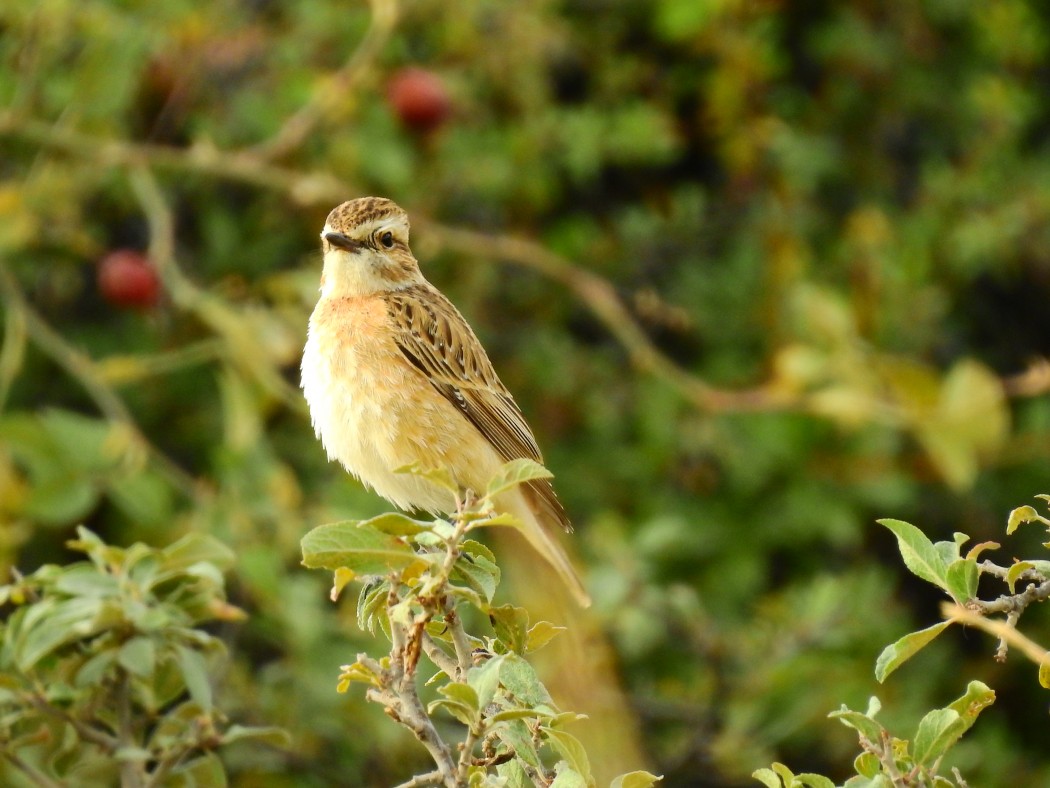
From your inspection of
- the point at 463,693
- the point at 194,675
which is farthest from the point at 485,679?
the point at 194,675

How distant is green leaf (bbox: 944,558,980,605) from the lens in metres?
2.49

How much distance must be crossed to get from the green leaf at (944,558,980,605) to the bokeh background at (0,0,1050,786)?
3.57 m

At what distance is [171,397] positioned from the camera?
7.77 metres

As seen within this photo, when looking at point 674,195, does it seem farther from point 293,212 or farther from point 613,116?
point 293,212

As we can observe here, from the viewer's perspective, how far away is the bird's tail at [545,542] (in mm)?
5660

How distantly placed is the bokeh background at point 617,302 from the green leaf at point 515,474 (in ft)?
11.5

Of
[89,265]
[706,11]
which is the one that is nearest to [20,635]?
[89,265]

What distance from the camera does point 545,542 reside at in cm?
576

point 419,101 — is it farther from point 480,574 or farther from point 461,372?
point 480,574

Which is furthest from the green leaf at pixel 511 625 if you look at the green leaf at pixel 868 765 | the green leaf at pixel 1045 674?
the green leaf at pixel 1045 674

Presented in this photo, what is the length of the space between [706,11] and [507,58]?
112cm

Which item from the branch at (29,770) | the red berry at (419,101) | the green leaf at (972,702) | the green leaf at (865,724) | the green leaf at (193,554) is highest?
the red berry at (419,101)

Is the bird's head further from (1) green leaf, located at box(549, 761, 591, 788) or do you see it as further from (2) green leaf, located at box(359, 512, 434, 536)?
(1) green leaf, located at box(549, 761, 591, 788)

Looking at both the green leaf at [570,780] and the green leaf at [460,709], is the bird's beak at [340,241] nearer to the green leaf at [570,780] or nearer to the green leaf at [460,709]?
the green leaf at [460,709]
